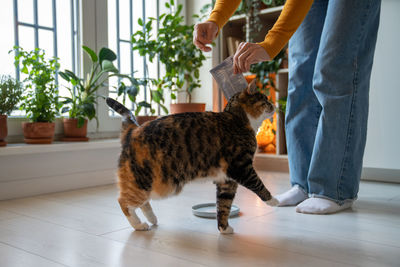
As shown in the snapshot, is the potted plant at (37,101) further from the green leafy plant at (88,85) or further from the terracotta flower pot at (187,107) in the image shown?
the terracotta flower pot at (187,107)

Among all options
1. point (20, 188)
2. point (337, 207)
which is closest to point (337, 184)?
point (337, 207)

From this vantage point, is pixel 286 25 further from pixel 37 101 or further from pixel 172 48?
pixel 172 48

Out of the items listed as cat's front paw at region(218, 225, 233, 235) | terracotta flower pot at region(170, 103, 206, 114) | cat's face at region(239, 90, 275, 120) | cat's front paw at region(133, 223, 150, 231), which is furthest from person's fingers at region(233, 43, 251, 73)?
terracotta flower pot at region(170, 103, 206, 114)

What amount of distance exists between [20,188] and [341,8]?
1.86 m

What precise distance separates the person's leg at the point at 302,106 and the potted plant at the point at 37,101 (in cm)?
137

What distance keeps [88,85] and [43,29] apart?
500 mm

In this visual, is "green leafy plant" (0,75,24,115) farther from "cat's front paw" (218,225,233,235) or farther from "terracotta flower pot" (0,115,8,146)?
"cat's front paw" (218,225,233,235)

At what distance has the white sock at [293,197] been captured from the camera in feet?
6.12

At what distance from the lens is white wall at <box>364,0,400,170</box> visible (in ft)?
7.96

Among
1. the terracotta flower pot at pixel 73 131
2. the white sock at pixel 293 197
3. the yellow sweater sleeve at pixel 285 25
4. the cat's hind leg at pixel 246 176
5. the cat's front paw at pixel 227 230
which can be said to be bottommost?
the cat's front paw at pixel 227 230

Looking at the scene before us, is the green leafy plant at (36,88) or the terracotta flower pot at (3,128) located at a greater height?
the green leafy plant at (36,88)

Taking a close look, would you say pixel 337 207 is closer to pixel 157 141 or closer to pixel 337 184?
pixel 337 184

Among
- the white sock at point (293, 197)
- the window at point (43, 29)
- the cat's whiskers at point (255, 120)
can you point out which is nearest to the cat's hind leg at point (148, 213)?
the cat's whiskers at point (255, 120)

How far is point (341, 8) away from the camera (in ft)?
5.32
